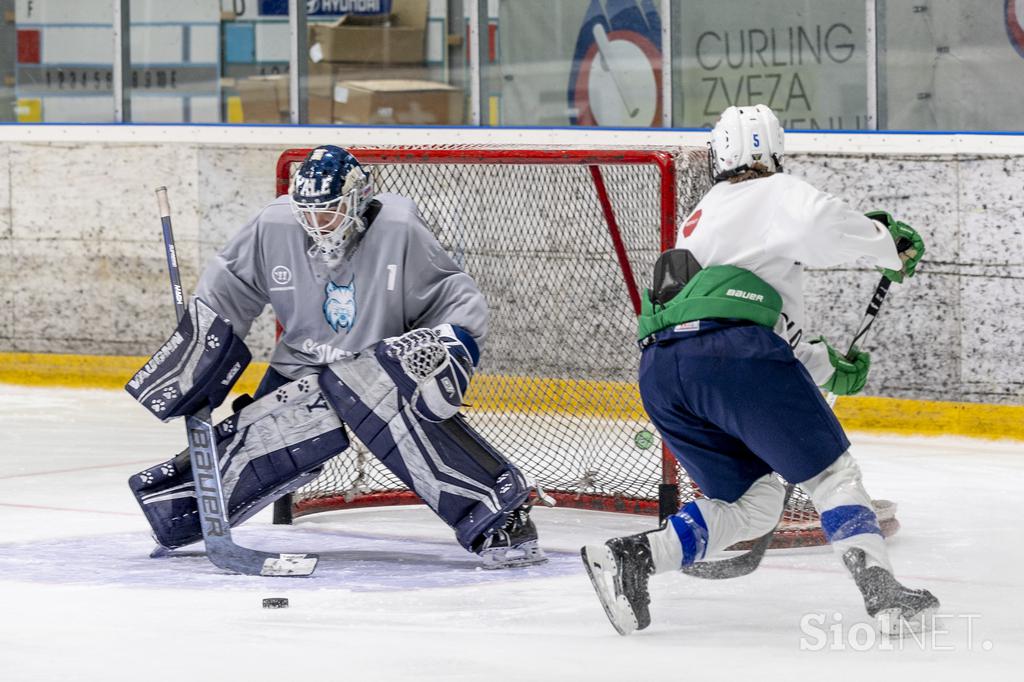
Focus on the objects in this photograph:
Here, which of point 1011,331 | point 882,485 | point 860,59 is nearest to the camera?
point 882,485

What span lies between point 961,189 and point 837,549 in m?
2.98

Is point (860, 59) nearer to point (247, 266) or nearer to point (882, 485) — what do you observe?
point (882, 485)

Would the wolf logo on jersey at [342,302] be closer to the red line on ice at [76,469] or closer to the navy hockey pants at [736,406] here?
the navy hockey pants at [736,406]

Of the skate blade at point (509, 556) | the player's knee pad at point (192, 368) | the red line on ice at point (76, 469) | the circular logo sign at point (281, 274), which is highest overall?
the circular logo sign at point (281, 274)

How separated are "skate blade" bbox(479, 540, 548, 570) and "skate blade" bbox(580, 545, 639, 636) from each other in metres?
0.75

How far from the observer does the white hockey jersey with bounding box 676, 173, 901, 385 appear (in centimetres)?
337

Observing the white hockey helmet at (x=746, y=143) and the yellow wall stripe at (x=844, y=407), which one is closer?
the white hockey helmet at (x=746, y=143)

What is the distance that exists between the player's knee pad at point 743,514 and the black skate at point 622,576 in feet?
0.47

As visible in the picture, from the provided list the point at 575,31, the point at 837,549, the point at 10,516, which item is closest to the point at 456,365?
the point at 837,549

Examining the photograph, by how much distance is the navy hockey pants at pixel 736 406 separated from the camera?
335 cm

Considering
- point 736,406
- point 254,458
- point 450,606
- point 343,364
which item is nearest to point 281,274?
point 343,364

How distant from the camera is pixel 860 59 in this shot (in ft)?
21.1

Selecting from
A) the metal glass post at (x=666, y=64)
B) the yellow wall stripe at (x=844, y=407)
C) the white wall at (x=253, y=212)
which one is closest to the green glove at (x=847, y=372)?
the yellow wall stripe at (x=844, y=407)

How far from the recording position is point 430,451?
165 inches
